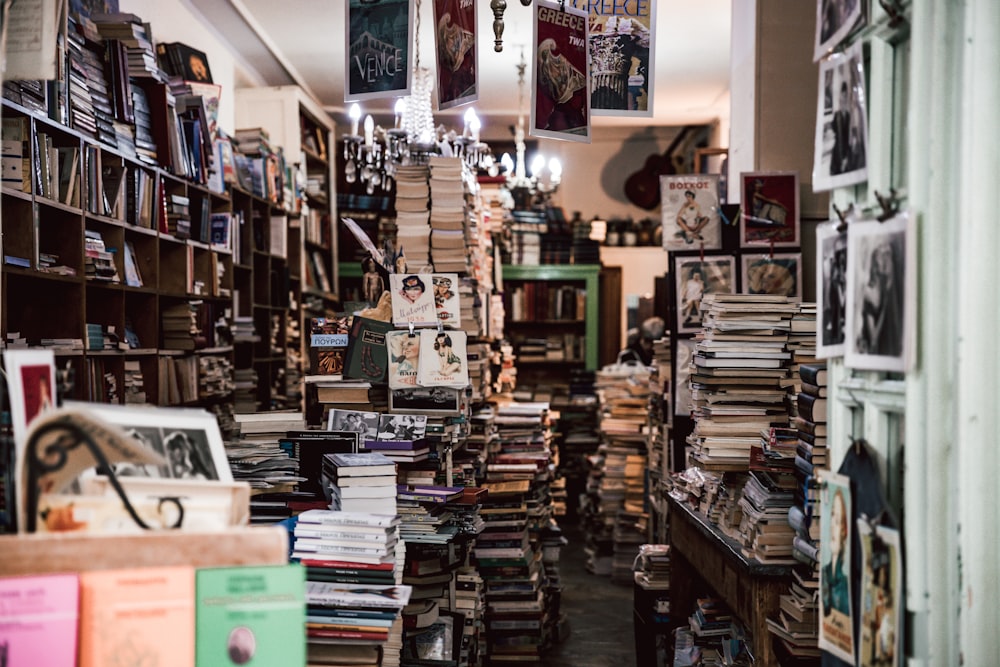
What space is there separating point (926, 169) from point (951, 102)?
0.12m

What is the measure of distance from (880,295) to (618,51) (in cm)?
214

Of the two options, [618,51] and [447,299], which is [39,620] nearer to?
[618,51]

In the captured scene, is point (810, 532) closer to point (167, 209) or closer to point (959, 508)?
point (959, 508)

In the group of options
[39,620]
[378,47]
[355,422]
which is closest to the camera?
[39,620]

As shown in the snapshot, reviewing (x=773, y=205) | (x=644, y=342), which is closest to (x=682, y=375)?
(x=773, y=205)

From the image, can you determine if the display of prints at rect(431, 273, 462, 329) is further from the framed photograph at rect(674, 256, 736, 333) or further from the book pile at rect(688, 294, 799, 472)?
the book pile at rect(688, 294, 799, 472)

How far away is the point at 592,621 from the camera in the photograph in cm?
630

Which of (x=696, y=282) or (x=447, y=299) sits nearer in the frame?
(x=447, y=299)

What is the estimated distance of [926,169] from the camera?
1.74 m

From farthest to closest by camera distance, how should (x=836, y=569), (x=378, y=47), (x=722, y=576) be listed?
(x=722, y=576) < (x=378, y=47) < (x=836, y=569)

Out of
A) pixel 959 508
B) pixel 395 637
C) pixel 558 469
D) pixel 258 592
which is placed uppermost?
pixel 959 508

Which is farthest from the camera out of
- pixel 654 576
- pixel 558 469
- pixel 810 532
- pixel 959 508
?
pixel 558 469

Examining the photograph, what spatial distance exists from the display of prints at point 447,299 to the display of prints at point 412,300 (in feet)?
0.11

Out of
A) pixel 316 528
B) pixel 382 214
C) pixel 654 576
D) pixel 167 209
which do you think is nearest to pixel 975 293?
pixel 316 528
